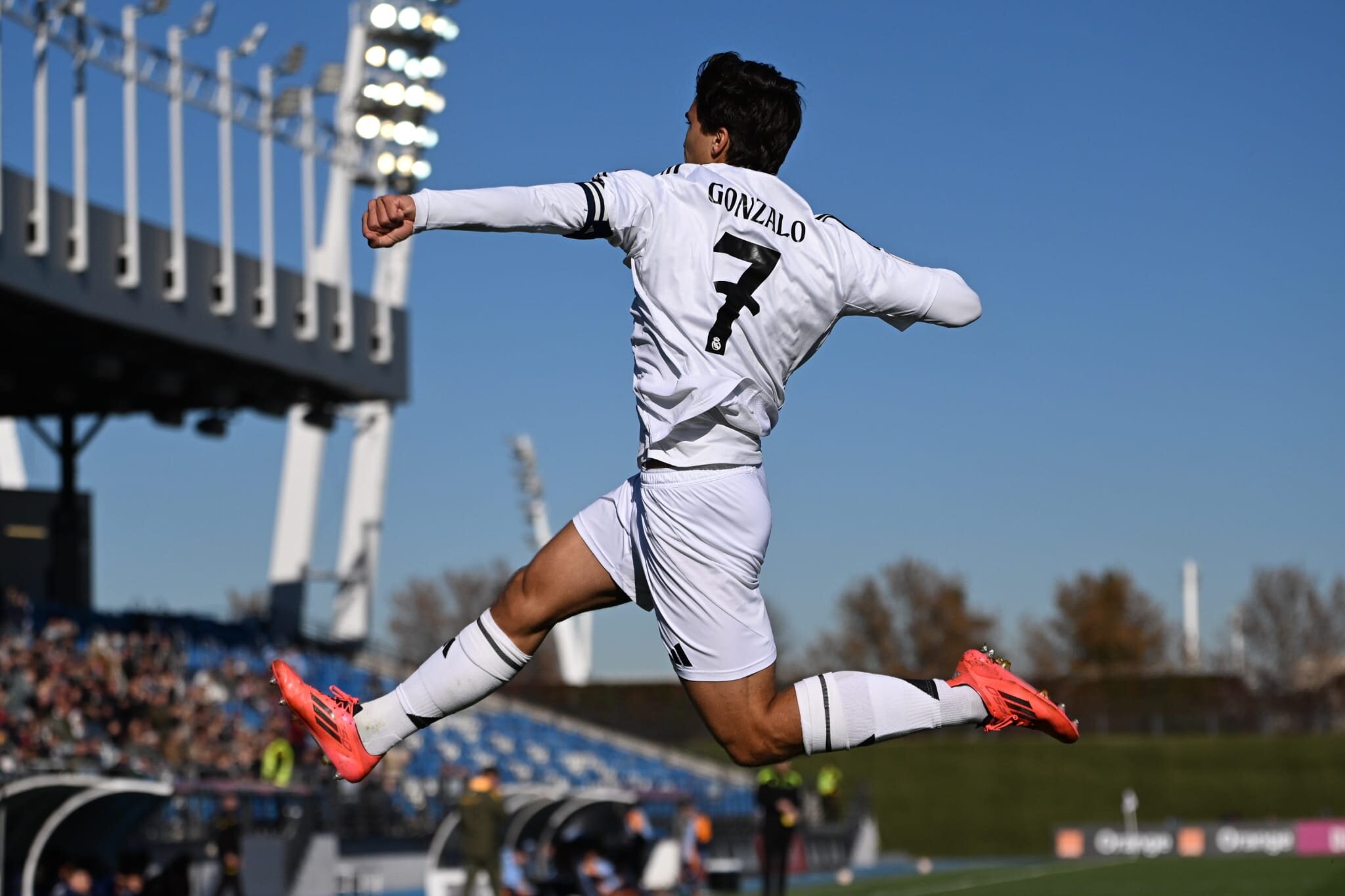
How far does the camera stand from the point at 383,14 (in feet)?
119

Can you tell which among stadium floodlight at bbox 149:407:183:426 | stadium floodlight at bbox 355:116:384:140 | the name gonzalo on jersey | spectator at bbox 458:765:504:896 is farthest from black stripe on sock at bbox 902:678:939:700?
stadium floodlight at bbox 355:116:384:140

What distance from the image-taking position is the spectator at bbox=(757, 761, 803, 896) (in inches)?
774

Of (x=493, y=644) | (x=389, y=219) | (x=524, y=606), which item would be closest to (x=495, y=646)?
(x=493, y=644)

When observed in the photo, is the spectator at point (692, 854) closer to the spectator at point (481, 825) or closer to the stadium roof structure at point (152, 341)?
the spectator at point (481, 825)

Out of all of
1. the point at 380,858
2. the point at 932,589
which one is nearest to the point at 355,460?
the point at 380,858

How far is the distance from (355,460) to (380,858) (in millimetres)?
14865

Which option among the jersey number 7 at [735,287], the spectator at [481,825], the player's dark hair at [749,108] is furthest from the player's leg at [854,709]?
the spectator at [481,825]

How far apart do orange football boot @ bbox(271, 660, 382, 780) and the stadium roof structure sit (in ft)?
65.8

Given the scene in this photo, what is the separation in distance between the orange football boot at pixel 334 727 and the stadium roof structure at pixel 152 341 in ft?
65.8

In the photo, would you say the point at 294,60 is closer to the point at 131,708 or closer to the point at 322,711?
the point at 131,708

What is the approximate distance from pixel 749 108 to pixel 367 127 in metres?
32.2

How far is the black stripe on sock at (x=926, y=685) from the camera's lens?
5.60 meters

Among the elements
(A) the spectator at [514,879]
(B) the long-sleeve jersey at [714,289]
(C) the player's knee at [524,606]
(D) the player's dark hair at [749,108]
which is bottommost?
(A) the spectator at [514,879]

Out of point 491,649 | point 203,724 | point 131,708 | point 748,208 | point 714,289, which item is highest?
point 748,208
